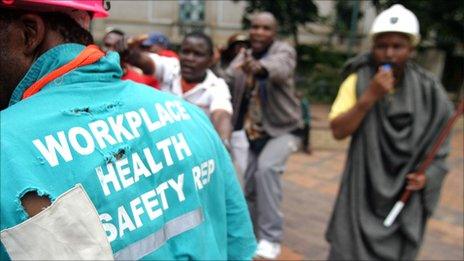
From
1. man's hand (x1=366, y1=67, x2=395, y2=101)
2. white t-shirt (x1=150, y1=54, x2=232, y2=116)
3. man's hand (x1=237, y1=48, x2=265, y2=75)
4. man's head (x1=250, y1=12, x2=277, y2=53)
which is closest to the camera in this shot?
man's hand (x1=366, y1=67, x2=395, y2=101)

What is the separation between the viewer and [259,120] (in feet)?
11.8

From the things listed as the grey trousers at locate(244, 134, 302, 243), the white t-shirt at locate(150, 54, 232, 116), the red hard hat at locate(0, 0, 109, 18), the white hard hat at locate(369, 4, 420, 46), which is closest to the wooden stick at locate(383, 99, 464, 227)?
the white hard hat at locate(369, 4, 420, 46)

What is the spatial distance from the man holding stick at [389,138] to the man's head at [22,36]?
1915 millimetres

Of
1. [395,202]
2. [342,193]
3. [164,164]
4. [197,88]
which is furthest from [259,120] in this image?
[164,164]

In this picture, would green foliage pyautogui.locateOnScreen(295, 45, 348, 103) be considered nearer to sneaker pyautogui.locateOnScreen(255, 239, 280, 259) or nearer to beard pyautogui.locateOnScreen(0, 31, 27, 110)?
sneaker pyautogui.locateOnScreen(255, 239, 280, 259)

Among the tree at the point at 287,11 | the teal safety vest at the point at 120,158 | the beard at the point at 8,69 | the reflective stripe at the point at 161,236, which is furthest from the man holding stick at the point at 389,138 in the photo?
the tree at the point at 287,11

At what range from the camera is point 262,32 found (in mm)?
3639

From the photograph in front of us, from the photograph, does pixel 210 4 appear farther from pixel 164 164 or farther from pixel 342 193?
pixel 164 164

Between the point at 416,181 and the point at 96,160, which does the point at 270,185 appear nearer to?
the point at 416,181

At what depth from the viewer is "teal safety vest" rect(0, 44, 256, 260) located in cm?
85

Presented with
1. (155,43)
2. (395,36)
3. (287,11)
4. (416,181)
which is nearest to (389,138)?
(416,181)

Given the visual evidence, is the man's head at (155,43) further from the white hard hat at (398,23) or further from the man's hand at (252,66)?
the white hard hat at (398,23)

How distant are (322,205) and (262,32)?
201 centimetres

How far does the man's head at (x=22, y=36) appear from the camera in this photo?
3.22 feet
